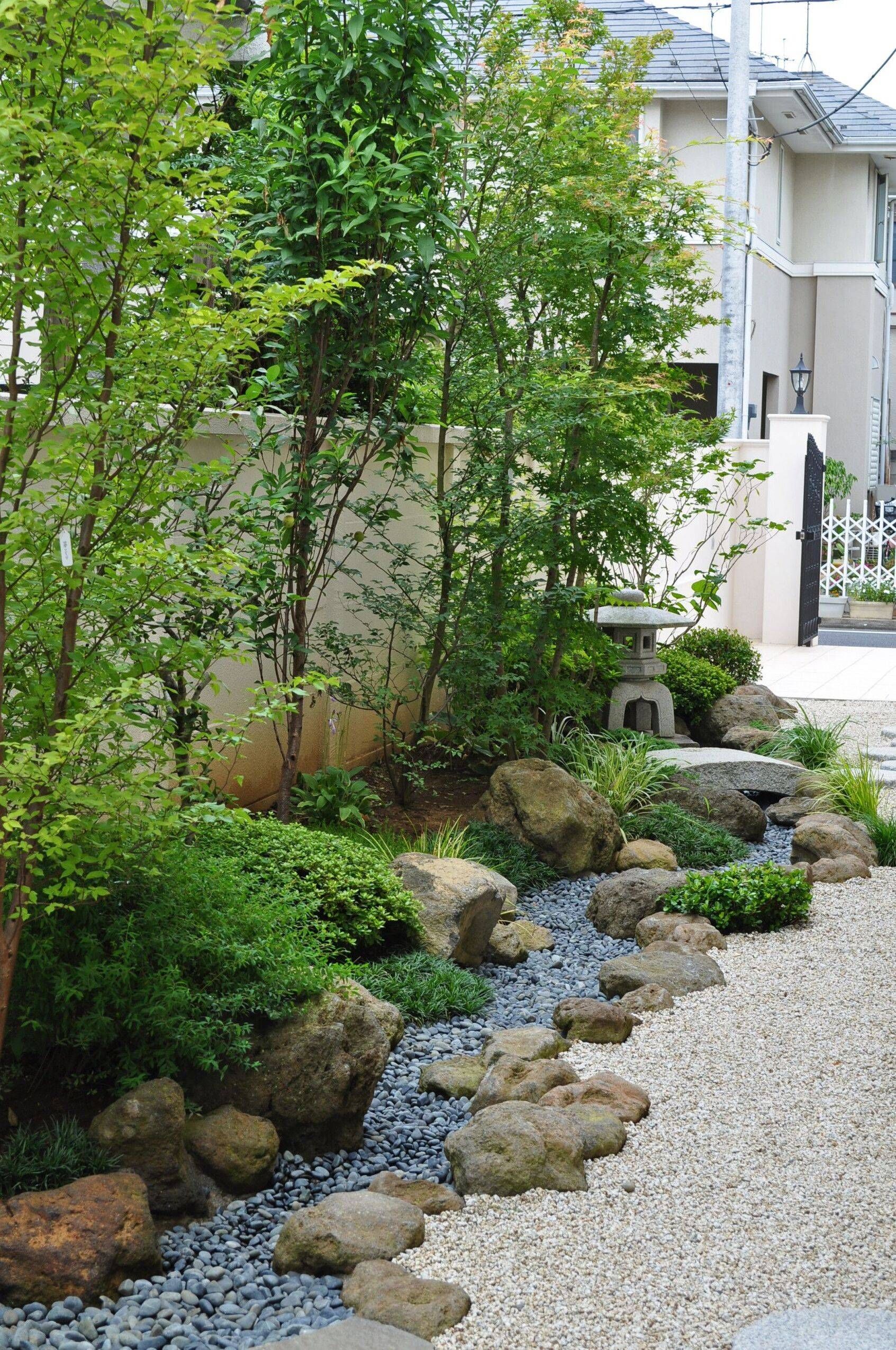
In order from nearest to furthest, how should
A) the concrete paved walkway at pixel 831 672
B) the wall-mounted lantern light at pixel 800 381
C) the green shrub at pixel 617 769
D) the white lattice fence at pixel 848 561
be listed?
the green shrub at pixel 617 769, the concrete paved walkway at pixel 831 672, the wall-mounted lantern light at pixel 800 381, the white lattice fence at pixel 848 561

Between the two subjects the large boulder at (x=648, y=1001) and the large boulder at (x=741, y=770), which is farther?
the large boulder at (x=741, y=770)

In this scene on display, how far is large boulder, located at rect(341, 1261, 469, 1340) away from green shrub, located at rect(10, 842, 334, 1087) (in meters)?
0.70

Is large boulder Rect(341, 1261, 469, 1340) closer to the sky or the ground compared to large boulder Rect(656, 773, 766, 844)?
closer to the ground

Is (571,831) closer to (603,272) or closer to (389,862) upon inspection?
(389,862)

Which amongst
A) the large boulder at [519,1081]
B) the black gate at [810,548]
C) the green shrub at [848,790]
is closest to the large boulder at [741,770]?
the green shrub at [848,790]

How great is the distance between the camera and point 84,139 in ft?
8.93

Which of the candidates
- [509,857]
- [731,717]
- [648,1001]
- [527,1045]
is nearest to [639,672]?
[731,717]

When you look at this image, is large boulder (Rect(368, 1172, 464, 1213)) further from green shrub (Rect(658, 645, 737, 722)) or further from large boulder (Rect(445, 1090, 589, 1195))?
green shrub (Rect(658, 645, 737, 722))

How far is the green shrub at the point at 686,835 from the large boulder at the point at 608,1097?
277cm

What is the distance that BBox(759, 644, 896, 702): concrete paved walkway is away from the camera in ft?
37.8

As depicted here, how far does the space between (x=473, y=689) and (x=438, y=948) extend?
2060 mm

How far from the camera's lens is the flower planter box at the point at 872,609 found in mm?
17875

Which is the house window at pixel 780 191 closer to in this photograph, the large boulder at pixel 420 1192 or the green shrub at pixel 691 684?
the green shrub at pixel 691 684

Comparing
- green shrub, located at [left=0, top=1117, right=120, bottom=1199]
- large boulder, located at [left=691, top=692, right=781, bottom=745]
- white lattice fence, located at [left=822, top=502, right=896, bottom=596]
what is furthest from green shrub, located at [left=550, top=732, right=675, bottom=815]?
white lattice fence, located at [left=822, top=502, right=896, bottom=596]
